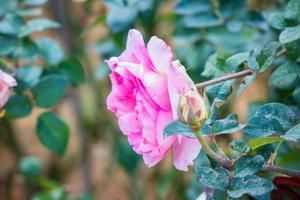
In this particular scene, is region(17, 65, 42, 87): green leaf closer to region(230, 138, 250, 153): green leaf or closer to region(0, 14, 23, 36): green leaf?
region(0, 14, 23, 36): green leaf

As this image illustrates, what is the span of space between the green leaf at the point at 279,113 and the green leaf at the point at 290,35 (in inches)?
3.2

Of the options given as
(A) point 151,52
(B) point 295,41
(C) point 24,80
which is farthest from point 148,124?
(C) point 24,80

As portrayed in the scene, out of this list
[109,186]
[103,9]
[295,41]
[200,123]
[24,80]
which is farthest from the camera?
[109,186]

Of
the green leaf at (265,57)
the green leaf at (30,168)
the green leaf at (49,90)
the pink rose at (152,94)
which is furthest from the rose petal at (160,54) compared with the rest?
the green leaf at (30,168)

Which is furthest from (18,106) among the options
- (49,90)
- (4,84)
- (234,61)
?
(234,61)

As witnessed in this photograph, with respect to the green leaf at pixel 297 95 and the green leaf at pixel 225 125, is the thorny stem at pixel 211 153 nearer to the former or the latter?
the green leaf at pixel 225 125

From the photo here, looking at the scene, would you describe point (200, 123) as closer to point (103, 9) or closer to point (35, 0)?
point (35, 0)

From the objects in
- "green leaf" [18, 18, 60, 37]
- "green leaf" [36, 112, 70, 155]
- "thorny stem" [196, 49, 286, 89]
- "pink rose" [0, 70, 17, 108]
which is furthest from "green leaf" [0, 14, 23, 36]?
"thorny stem" [196, 49, 286, 89]

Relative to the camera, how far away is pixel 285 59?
753 millimetres

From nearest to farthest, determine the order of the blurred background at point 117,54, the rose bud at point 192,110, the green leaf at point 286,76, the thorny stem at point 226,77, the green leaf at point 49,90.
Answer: the rose bud at point 192,110
the thorny stem at point 226,77
the green leaf at point 286,76
the green leaf at point 49,90
the blurred background at point 117,54

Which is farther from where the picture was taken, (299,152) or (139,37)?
(299,152)

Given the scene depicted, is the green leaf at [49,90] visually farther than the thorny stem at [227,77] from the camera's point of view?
Yes

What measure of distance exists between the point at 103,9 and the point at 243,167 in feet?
2.15

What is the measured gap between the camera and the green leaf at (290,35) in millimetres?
657
